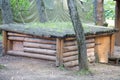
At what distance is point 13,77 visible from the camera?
24.4 ft

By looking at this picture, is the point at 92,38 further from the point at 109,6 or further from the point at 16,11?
the point at 109,6

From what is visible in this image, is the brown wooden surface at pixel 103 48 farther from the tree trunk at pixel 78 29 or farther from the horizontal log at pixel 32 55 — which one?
the tree trunk at pixel 78 29

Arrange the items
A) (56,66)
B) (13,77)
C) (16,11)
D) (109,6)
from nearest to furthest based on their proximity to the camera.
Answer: (13,77) < (56,66) < (16,11) < (109,6)

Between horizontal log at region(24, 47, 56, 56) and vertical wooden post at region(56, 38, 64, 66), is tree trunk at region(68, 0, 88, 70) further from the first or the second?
horizontal log at region(24, 47, 56, 56)

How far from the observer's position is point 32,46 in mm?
10148

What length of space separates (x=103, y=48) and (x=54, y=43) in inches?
106

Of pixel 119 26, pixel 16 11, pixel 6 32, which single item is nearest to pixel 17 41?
pixel 6 32

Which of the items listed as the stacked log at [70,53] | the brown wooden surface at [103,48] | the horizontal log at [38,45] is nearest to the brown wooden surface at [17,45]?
the horizontal log at [38,45]

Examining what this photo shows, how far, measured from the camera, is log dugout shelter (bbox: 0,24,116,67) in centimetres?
927

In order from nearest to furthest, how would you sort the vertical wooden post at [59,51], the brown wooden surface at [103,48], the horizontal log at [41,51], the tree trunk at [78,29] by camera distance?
the tree trunk at [78,29] < the vertical wooden post at [59,51] < the horizontal log at [41,51] < the brown wooden surface at [103,48]

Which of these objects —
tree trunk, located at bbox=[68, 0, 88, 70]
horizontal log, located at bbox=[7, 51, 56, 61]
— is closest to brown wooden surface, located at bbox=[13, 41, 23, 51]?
horizontal log, located at bbox=[7, 51, 56, 61]

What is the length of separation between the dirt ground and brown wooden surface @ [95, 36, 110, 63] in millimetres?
1472

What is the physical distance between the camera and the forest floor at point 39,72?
764 cm

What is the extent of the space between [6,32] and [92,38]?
3064mm
